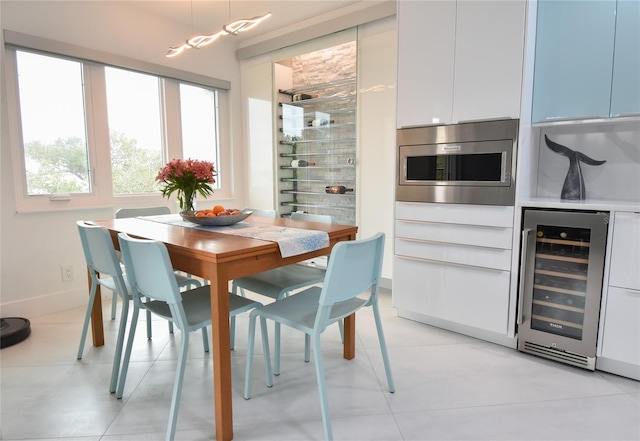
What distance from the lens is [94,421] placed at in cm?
167

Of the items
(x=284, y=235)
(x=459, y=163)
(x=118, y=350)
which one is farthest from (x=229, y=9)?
(x=118, y=350)

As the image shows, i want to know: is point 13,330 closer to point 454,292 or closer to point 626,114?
point 454,292

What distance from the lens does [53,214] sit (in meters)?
2.98

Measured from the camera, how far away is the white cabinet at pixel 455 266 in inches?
91.7

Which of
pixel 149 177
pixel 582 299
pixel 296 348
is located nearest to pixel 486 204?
pixel 582 299

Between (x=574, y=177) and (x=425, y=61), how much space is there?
3.99 feet

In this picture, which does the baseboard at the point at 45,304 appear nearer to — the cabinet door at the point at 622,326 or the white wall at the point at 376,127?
the white wall at the point at 376,127

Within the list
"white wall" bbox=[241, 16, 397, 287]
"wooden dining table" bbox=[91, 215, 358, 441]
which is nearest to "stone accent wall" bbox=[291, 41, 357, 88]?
"white wall" bbox=[241, 16, 397, 287]

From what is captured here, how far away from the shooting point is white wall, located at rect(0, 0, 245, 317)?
2.73 meters

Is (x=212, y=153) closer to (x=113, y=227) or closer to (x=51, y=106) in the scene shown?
(x=51, y=106)

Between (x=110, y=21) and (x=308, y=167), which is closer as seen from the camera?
(x=110, y=21)

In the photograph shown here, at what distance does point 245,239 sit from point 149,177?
2427 millimetres

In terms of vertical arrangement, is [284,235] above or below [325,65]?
below

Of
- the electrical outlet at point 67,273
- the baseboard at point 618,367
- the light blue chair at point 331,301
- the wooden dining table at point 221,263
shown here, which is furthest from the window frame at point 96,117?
the baseboard at point 618,367
